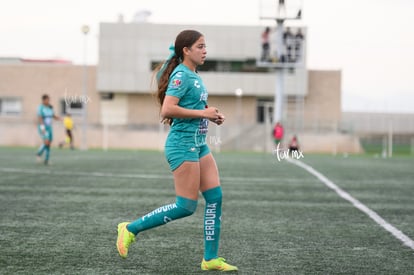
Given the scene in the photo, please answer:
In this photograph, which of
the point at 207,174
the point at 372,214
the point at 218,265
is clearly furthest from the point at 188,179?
the point at 372,214

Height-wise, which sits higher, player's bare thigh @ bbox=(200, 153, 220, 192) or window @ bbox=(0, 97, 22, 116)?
player's bare thigh @ bbox=(200, 153, 220, 192)

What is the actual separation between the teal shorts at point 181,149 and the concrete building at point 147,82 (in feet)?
154

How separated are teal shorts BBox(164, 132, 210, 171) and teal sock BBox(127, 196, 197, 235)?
0.30 metres

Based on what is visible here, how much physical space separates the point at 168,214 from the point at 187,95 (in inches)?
37.5

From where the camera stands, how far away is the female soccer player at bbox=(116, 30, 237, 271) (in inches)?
216

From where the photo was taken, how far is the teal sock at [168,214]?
222 inches

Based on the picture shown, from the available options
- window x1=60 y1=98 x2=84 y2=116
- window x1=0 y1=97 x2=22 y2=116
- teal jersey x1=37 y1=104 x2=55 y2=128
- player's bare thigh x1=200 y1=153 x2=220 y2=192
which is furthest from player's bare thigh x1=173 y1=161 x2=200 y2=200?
window x1=0 y1=97 x2=22 y2=116

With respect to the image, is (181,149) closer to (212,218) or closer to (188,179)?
(188,179)

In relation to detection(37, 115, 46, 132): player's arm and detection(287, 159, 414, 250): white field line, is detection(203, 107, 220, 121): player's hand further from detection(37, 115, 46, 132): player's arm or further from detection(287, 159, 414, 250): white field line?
detection(37, 115, 46, 132): player's arm

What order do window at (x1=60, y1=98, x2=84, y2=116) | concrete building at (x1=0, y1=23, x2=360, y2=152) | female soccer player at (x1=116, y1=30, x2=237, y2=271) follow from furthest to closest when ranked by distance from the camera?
window at (x1=60, y1=98, x2=84, y2=116)
concrete building at (x1=0, y1=23, x2=360, y2=152)
female soccer player at (x1=116, y1=30, x2=237, y2=271)

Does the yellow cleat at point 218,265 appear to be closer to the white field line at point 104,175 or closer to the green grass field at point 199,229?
the green grass field at point 199,229

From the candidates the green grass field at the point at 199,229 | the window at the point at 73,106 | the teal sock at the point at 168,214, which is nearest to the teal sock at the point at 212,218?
the teal sock at the point at 168,214

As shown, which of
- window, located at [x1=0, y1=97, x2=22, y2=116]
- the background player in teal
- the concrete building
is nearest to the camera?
the background player in teal

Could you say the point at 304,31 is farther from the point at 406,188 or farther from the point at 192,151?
the point at 192,151
